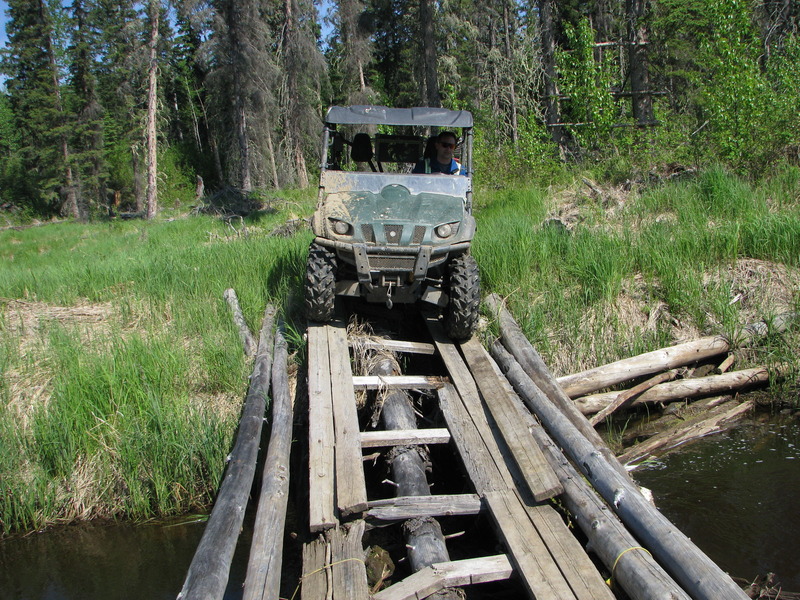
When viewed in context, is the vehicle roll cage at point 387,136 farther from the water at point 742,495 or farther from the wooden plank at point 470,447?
the water at point 742,495

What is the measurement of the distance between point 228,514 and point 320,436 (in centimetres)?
108

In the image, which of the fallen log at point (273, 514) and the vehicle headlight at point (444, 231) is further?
the vehicle headlight at point (444, 231)

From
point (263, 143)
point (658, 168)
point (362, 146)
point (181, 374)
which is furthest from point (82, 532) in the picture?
point (263, 143)

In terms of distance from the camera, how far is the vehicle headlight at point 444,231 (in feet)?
17.9

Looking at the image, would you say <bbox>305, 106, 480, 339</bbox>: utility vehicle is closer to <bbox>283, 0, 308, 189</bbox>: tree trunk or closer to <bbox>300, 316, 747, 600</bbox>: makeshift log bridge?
<bbox>300, 316, 747, 600</bbox>: makeshift log bridge

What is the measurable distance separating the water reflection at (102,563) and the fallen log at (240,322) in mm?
2070

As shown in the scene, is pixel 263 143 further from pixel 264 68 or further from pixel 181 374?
pixel 181 374

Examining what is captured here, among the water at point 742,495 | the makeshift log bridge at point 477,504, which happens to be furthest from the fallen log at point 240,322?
the water at point 742,495

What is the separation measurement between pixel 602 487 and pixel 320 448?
5.82 feet

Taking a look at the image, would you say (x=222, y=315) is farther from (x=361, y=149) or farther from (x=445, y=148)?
(x=445, y=148)

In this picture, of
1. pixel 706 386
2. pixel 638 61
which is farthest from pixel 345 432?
pixel 638 61

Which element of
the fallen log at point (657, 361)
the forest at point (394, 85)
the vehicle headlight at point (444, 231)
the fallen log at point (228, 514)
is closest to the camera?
the fallen log at point (228, 514)

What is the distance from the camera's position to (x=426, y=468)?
4.57 meters

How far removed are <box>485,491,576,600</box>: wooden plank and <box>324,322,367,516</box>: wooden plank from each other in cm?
79
